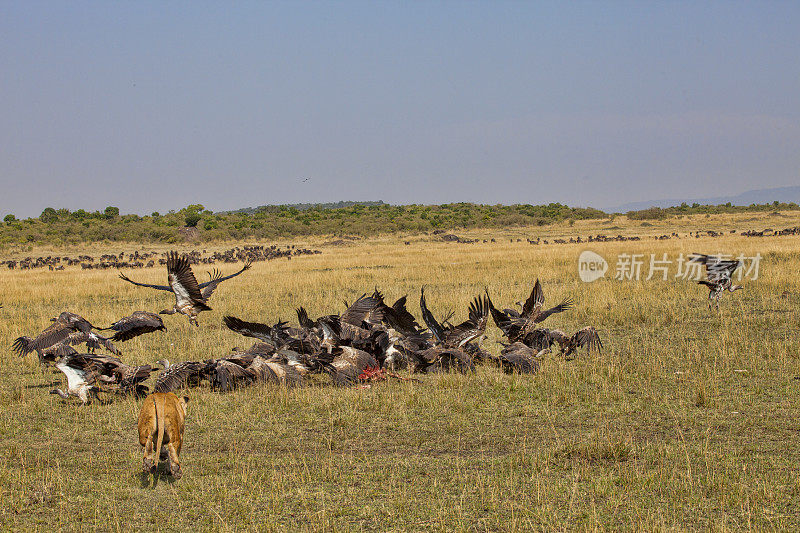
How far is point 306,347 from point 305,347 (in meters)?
0.01

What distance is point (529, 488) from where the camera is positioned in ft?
16.9

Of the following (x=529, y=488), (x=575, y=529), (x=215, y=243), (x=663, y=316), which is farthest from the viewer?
(x=215, y=243)

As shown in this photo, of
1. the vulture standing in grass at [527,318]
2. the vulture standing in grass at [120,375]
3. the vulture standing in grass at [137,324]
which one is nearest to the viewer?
the vulture standing in grass at [120,375]

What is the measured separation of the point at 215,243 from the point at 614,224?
39.3 metres

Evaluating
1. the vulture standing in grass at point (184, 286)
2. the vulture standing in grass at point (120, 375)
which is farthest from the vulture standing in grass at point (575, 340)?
the vulture standing in grass at point (120, 375)

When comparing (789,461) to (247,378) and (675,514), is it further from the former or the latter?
(247,378)

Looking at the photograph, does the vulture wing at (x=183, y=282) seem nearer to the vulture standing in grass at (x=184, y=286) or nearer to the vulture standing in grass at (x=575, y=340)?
the vulture standing in grass at (x=184, y=286)

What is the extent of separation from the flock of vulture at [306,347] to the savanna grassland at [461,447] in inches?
12.0

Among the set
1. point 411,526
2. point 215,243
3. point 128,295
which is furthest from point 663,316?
point 215,243

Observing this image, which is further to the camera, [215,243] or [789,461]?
[215,243]

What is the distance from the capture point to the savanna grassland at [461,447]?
475 cm

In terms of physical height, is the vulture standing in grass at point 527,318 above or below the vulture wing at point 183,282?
below

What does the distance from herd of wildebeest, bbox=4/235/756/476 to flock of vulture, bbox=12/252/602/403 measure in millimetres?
14

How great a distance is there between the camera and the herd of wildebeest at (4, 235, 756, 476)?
28.3 feet
